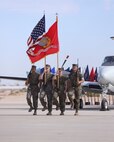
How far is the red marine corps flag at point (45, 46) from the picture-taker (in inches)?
867

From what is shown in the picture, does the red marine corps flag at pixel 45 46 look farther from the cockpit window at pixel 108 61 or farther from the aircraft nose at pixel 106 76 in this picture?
the cockpit window at pixel 108 61

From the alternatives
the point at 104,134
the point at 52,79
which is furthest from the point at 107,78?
the point at 104,134

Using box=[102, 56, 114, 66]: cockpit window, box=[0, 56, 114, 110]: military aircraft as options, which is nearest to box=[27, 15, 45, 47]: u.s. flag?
box=[0, 56, 114, 110]: military aircraft

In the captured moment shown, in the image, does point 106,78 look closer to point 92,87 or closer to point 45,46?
point 92,87

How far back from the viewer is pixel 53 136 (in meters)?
11.9

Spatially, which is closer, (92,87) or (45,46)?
(45,46)

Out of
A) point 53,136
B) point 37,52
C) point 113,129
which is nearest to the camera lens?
point 53,136

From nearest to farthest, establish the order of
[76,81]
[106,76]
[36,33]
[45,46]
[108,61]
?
[76,81] < [45,46] < [36,33] < [106,76] < [108,61]

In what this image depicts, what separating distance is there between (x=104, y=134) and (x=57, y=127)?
223cm

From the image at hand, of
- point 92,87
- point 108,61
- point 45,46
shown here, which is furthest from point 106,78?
point 45,46

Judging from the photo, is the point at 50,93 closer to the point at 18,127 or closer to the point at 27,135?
the point at 18,127

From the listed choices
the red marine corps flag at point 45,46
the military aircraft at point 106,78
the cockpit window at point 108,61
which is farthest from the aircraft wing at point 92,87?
the red marine corps flag at point 45,46

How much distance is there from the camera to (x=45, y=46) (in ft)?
72.5

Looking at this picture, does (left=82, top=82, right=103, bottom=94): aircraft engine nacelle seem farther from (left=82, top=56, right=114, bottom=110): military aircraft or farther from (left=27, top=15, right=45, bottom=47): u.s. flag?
(left=27, top=15, right=45, bottom=47): u.s. flag
